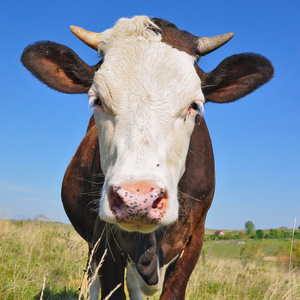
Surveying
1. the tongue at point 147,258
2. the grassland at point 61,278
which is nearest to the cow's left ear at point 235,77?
the tongue at point 147,258

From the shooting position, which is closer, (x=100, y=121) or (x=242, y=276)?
(x=100, y=121)

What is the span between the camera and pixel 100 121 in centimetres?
327

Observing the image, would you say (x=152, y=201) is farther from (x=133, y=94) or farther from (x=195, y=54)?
(x=195, y=54)

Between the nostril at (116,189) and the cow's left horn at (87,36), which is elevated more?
the cow's left horn at (87,36)

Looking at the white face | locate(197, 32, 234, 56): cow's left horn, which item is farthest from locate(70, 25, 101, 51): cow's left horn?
locate(197, 32, 234, 56): cow's left horn

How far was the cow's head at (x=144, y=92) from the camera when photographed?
243 centimetres

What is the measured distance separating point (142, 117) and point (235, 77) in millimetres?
1653

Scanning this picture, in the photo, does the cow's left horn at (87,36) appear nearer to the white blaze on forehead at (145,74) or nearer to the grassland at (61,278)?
the white blaze on forehead at (145,74)

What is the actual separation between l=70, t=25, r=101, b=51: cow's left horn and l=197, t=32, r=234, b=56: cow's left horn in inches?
39.2

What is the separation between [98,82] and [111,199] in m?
1.17

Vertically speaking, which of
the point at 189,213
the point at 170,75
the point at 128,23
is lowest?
the point at 189,213

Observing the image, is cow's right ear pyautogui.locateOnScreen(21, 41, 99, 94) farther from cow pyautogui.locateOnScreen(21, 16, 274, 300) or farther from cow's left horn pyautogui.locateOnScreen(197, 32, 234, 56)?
cow's left horn pyautogui.locateOnScreen(197, 32, 234, 56)

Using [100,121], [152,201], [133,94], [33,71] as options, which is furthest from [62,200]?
[152,201]

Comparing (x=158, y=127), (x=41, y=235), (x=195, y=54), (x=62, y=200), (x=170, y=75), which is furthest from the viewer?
(x=41, y=235)
